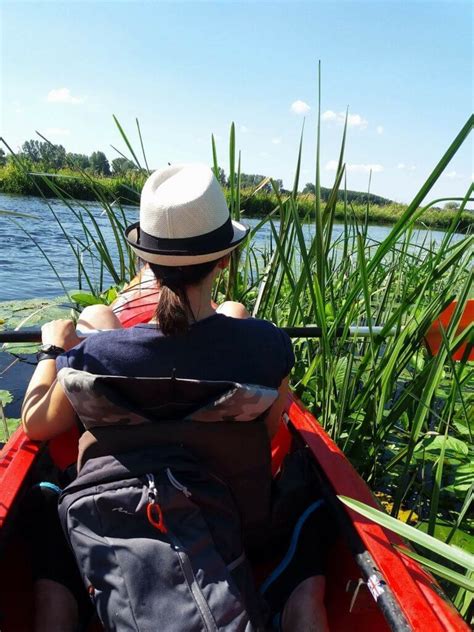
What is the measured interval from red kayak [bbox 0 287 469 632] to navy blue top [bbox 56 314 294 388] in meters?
0.40

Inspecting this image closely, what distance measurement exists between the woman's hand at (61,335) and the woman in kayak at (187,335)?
0.62 feet

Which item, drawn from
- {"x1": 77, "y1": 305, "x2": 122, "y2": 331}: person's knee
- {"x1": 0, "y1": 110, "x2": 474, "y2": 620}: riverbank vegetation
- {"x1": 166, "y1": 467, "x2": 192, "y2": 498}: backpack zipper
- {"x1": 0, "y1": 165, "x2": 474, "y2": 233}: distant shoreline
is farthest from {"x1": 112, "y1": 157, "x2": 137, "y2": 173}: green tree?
{"x1": 166, "y1": 467, "x2": 192, "y2": 498}: backpack zipper

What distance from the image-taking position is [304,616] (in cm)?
121

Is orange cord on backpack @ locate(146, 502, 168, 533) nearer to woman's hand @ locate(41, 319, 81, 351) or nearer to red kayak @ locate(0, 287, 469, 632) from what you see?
red kayak @ locate(0, 287, 469, 632)

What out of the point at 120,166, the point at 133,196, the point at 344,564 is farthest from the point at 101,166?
the point at 344,564

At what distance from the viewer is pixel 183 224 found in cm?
119

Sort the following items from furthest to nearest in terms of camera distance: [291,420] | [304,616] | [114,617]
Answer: [291,420]
[304,616]
[114,617]

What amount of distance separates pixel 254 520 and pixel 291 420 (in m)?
0.53

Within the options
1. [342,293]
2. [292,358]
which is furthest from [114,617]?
[342,293]

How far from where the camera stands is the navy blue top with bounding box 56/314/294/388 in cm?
112

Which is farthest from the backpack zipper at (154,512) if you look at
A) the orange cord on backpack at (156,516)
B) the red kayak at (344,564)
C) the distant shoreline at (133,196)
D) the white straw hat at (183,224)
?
the distant shoreline at (133,196)

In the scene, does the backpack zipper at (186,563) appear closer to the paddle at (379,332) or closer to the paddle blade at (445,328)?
the paddle at (379,332)

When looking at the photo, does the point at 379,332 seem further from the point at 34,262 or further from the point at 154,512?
the point at 34,262

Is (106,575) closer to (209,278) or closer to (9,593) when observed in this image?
(9,593)
